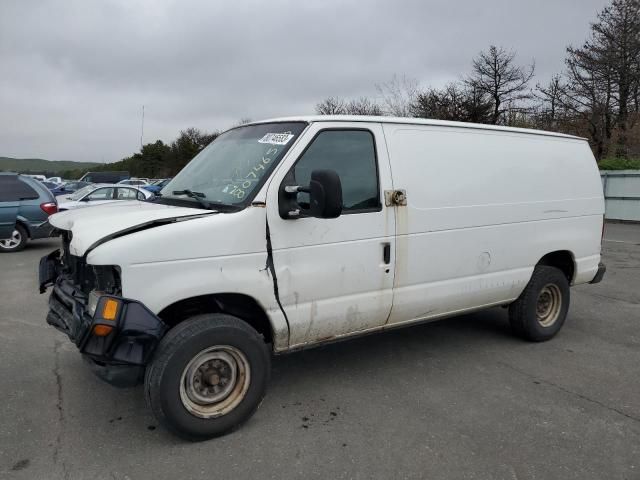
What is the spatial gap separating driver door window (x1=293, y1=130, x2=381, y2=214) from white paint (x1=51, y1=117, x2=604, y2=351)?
68 millimetres

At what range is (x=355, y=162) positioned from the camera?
385 centimetres

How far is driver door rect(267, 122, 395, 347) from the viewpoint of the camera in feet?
11.4

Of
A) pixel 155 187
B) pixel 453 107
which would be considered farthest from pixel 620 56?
pixel 155 187

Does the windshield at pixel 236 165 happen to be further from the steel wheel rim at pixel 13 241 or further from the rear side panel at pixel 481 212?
the steel wheel rim at pixel 13 241

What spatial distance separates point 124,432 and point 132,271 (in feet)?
3.85

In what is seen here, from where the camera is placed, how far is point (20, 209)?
11086 mm

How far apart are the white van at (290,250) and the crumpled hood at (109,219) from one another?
2 centimetres

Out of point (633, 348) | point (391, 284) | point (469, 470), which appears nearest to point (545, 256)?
point (633, 348)

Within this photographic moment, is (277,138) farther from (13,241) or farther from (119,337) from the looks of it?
(13,241)

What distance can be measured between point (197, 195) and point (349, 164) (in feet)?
3.73

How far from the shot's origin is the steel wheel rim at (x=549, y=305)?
532 centimetres

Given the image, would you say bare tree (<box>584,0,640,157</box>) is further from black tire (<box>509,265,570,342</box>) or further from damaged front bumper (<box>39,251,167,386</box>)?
damaged front bumper (<box>39,251,167,386</box>)

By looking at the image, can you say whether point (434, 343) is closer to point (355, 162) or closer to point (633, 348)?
point (633, 348)

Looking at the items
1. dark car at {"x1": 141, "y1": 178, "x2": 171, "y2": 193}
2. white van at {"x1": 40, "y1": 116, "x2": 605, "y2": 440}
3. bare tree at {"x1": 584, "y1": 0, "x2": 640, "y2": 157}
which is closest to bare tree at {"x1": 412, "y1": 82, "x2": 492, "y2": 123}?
bare tree at {"x1": 584, "y1": 0, "x2": 640, "y2": 157}
